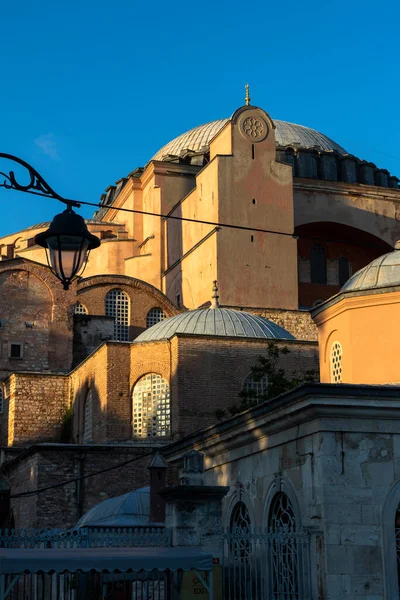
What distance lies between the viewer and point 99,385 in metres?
30.5

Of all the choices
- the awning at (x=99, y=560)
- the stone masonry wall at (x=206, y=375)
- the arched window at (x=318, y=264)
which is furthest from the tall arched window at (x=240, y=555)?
the arched window at (x=318, y=264)

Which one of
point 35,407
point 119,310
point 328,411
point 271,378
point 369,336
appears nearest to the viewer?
point 328,411

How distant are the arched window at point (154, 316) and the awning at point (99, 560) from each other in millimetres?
25945

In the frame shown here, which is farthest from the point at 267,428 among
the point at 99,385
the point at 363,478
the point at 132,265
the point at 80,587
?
the point at 132,265

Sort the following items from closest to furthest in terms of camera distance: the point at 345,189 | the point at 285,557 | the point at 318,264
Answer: the point at 285,557 < the point at 345,189 < the point at 318,264

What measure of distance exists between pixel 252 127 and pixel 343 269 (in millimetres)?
8756

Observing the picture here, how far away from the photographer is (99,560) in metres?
10.8

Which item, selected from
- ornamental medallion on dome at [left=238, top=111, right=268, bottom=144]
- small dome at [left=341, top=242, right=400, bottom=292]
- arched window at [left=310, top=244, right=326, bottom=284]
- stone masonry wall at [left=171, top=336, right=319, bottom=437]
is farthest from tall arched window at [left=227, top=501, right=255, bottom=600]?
arched window at [left=310, top=244, right=326, bottom=284]

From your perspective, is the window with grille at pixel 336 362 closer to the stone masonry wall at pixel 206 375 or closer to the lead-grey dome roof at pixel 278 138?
the stone masonry wall at pixel 206 375

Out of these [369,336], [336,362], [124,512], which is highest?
[369,336]

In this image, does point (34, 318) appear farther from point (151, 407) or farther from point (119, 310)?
point (151, 407)

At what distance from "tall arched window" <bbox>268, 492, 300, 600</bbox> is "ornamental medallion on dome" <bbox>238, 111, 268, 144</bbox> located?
25830 millimetres

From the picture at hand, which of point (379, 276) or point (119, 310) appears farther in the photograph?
point (119, 310)

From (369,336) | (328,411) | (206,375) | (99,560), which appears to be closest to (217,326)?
(206,375)
